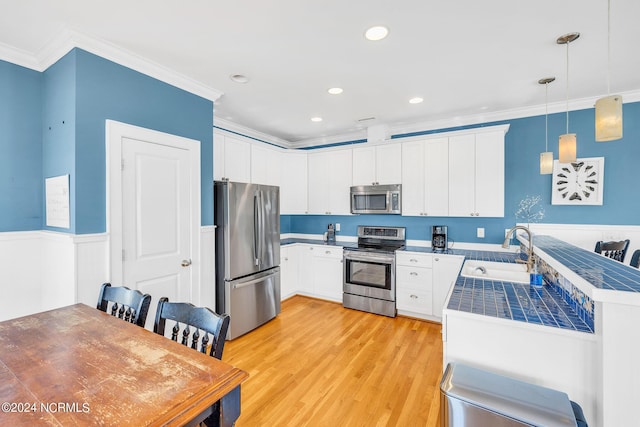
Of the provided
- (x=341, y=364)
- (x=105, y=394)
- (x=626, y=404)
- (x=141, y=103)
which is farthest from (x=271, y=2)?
(x=341, y=364)

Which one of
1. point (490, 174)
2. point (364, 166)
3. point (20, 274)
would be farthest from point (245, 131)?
point (490, 174)

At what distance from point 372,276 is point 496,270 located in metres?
1.66

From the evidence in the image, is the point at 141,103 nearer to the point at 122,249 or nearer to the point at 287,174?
the point at 122,249

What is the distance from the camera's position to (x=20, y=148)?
7.57 feet

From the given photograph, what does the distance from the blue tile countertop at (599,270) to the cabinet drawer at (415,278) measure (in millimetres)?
1627

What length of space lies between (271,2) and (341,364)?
9.49 ft

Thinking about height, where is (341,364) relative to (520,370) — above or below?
below

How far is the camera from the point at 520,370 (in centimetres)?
149

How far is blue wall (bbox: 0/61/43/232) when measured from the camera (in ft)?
7.32

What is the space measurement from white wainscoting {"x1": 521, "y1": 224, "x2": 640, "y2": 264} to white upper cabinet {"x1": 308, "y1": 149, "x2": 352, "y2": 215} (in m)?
2.49

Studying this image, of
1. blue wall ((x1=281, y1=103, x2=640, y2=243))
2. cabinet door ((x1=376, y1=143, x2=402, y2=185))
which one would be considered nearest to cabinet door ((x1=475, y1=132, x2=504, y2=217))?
blue wall ((x1=281, y1=103, x2=640, y2=243))

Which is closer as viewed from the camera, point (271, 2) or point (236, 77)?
point (271, 2)

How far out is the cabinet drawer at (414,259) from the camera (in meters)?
3.70

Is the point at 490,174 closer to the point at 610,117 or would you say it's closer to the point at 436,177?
the point at 436,177
